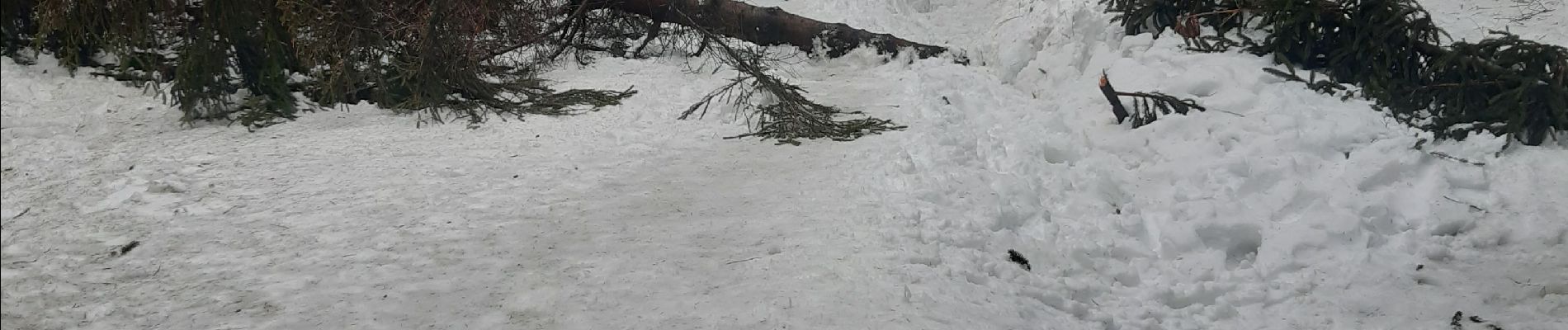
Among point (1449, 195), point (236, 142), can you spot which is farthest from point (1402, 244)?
point (236, 142)

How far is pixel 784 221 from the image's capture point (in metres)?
4.64

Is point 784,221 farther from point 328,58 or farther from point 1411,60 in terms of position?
point 1411,60

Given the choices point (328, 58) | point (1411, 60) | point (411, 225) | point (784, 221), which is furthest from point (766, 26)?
point (411, 225)

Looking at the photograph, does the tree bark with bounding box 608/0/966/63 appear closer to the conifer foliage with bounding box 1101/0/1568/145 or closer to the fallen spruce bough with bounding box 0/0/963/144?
the fallen spruce bough with bounding box 0/0/963/144

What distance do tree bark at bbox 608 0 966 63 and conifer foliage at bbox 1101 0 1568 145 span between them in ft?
12.0

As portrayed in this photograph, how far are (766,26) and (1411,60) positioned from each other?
Answer: 654 cm

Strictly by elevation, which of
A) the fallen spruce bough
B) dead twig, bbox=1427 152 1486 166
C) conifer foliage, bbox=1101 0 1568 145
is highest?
the fallen spruce bough

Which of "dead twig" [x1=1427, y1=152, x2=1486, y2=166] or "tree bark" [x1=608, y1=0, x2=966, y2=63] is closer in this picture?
"dead twig" [x1=1427, y1=152, x2=1486, y2=166]

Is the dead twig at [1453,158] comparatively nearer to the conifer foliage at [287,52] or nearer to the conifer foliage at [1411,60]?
the conifer foliage at [1411,60]

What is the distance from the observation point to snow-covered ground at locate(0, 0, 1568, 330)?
3.61m

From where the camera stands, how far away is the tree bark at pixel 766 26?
33.6 feet

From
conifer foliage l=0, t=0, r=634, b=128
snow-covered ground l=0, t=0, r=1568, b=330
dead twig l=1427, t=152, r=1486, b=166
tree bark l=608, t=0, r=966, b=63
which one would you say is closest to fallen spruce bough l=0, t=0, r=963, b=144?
conifer foliage l=0, t=0, r=634, b=128

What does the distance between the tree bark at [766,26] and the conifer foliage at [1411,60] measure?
12.0 feet

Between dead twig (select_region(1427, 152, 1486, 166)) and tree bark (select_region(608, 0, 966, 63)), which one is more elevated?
tree bark (select_region(608, 0, 966, 63))
